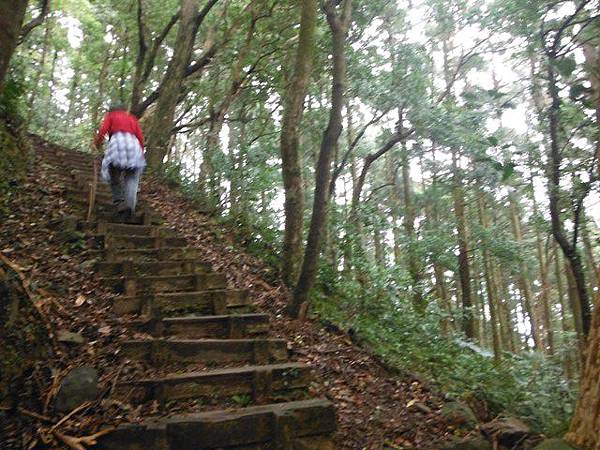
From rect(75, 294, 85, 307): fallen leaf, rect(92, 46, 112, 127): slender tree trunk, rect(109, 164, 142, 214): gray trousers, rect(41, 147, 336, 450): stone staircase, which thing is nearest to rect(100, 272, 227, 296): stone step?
rect(41, 147, 336, 450): stone staircase

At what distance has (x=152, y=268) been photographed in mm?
5648

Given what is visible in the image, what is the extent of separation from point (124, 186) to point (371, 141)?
58.7ft

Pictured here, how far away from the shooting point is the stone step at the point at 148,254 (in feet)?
18.7

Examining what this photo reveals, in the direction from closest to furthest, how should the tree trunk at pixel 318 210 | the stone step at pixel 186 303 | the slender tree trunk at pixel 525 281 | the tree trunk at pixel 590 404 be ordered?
the tree trunk at pixel 590 404
the stone step at pixel 186 303
the tree trunk at pixel 318 210
the slender tree trunk at pixel 525 281

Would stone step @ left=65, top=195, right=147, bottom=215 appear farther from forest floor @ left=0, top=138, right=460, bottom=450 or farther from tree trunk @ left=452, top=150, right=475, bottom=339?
tree trunk @ left=452, top=150, right=475, bottom=339

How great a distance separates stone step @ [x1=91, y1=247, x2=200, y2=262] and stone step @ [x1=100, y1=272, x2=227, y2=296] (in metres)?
0.50

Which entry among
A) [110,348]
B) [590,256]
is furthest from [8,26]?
[590,256]

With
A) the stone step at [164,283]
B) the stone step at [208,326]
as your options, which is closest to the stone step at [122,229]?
the stone step at [164,283]

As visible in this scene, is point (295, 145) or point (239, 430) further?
point (295, 145)

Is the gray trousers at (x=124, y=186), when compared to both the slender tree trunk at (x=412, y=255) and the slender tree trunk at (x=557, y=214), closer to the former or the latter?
the slender tree trunk at (x=412, y=255)

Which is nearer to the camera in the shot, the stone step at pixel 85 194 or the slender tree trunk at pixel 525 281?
the stone step at pixel 85 194

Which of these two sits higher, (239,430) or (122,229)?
(122,229)

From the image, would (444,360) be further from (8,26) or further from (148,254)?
(8,26)

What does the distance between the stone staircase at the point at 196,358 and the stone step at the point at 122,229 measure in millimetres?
13
